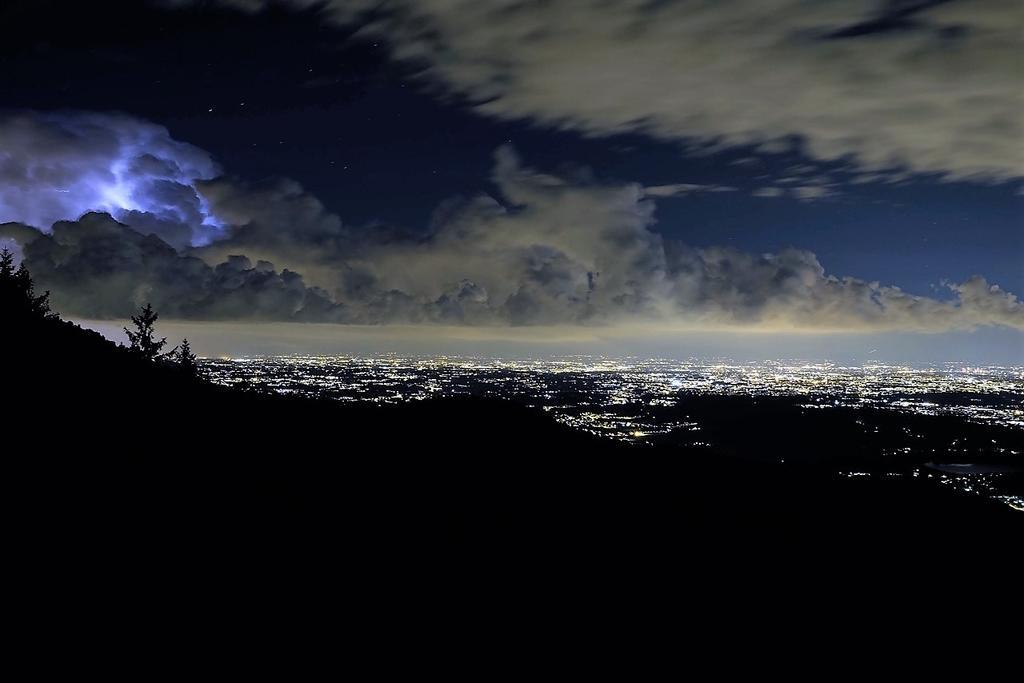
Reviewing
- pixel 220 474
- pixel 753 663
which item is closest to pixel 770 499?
pixel 753 663

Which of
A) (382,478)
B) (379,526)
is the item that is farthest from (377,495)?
(379,526)

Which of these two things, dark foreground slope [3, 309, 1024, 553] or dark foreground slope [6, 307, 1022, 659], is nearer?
dark foreground slope [6, 307, 1022, 659]

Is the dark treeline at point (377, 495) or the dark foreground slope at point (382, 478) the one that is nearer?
the dark treeline at point (377, 495)

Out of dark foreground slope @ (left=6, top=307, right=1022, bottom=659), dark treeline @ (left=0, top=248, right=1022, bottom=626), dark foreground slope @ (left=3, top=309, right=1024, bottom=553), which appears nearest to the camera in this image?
dark foreground slope @ (left=6, top=307, right=1022, bottom=659)

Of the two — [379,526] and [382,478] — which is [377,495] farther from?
[379,526]

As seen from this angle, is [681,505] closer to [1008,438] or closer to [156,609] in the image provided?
[156,609]

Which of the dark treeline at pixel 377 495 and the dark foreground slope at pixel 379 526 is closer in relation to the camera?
the dark foreground slope at pixel 379 526

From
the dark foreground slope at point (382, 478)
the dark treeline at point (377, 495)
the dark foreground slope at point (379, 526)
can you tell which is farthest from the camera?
the dark foreground slope at point (382, 478)

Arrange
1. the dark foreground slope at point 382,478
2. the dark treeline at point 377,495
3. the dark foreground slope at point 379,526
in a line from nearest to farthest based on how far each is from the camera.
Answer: the dark foreground slope at point 379,526, the dark treeline at point 377,495, the dark foreground slope at point 382,478
